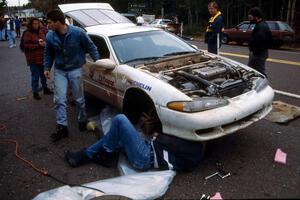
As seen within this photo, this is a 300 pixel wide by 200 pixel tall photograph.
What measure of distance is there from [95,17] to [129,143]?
11.8 feet

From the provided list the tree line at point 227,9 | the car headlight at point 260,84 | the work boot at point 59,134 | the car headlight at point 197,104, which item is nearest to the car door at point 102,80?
the work boot at point 59,134

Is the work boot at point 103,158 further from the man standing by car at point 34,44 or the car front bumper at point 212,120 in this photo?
the man standing by car at point 34,44

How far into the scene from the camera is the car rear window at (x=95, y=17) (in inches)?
244

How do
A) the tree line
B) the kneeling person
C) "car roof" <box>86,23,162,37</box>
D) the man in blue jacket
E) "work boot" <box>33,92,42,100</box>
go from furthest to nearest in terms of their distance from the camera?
1. the tree line
2. "work boot" <box>33,92,42,100</box>
3. "car roof" <box>86,23,162,37</box>
4. the man in blue jacket
5. the kneeling person

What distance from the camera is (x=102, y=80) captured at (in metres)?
5.07

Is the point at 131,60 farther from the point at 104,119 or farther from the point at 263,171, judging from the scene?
the point at 263,171

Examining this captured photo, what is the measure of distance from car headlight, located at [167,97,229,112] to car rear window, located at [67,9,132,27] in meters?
3.10

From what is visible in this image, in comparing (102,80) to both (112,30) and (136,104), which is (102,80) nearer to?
(136,104)

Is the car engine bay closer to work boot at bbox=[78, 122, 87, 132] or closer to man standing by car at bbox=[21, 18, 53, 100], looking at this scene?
work boot at bbox=[78, 122, 87, 132]

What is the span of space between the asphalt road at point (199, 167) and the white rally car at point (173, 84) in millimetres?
419

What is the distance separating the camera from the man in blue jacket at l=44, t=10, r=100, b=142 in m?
4.61

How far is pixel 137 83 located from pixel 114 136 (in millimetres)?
830

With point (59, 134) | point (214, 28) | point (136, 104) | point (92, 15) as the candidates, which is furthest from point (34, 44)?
point (214, 28)

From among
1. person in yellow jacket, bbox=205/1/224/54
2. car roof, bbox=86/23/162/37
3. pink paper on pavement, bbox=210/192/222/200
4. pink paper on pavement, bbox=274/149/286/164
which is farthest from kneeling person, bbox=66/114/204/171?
person in yellow jacket, bbox=205/1/224/54
